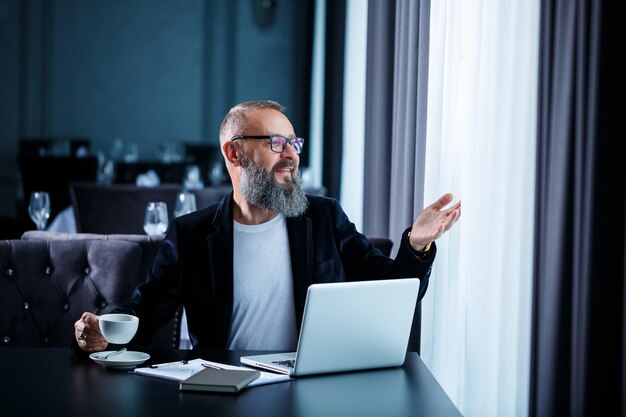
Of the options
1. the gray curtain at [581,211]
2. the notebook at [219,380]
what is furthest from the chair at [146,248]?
the gray curtain at [581,211]

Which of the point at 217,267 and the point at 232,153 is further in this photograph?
the point at 232,153

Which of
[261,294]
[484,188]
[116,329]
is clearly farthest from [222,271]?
[484,188]

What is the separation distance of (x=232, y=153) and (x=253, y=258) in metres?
0.32

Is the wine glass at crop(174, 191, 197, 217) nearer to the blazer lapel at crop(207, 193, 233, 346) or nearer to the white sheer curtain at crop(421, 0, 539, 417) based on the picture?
the white sheer curtain at crop(421, 0, 539, 417)

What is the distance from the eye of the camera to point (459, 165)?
8.35 feet

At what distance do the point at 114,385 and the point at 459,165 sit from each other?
1311mm

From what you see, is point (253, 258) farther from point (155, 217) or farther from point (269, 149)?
point (155, 217)

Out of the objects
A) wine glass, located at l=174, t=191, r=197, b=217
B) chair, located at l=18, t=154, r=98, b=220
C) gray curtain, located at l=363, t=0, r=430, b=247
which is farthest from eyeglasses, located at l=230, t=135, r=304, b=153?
chair, located at l=18, t=154, r=98, b=220

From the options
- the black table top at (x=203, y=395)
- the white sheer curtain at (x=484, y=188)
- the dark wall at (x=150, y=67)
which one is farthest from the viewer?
the dark wall at (x=150, y=67)

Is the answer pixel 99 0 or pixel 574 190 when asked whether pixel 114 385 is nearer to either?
pixel 574 190

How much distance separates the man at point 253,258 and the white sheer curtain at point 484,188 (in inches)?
9.7

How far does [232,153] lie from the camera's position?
2381 millimetres

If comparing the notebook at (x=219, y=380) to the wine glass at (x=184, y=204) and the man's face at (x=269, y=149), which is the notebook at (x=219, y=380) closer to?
the man's face at (x=269, y=149)

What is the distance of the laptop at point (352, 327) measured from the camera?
1.66m
